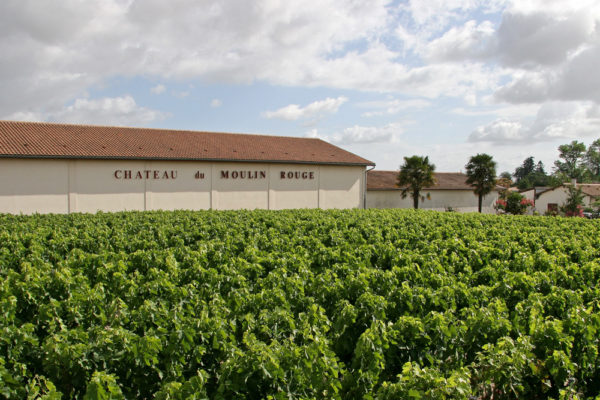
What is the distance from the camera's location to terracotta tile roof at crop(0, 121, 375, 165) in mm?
24625

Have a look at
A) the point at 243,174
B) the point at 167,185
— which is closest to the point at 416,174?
the point at 243,174

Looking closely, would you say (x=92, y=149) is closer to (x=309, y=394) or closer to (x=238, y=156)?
(x=238, y=156)

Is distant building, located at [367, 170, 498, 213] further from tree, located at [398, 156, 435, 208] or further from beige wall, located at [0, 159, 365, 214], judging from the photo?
beige wall, located at [0, 159, 365, 214]

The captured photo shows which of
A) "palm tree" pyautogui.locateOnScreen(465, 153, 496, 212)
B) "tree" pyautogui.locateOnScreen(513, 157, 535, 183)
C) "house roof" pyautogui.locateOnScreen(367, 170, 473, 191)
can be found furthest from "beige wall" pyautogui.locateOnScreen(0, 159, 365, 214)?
"tree" pyautogui.locateOnScreen(513, 157, 535, 183)

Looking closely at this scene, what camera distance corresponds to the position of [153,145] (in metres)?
28.7

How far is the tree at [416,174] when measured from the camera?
37.3m

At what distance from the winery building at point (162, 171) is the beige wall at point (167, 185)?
2.0 inches

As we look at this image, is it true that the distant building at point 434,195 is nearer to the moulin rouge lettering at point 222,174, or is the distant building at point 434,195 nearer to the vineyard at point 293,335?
the moulin rouge lettering at point 222,174

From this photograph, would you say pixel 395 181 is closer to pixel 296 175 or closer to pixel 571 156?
pixel 296 175

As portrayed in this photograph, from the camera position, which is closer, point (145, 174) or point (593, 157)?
point (145, 174)

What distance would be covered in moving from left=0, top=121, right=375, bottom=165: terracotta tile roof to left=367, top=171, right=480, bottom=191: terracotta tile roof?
6.20m

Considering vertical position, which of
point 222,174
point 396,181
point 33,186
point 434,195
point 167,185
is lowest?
point 434,195

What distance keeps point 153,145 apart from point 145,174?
266 cm

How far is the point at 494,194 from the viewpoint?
153 ft
